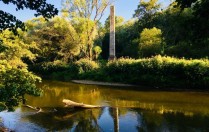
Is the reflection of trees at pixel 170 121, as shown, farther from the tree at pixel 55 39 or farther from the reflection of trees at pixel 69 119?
the tree at pixel 55 39

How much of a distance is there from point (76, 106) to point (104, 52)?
138 feet

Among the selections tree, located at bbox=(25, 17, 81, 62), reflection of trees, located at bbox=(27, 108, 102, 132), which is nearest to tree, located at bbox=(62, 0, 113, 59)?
tree, located at bbox=(25, 17, 81, 62)

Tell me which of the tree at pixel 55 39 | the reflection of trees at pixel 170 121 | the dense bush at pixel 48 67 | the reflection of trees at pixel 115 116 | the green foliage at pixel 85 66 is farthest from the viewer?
the tree at pixel 55 39

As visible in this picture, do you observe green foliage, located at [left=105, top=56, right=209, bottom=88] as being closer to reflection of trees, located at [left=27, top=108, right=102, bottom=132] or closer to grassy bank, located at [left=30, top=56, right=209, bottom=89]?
grassy bank, located at [left=30, top=56, right=209, bottom=89]

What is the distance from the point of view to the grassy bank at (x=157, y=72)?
30.2 meters

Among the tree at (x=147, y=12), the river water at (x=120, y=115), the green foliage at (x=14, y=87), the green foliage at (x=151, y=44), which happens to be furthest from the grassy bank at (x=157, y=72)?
the tree at (x=147, y=12)

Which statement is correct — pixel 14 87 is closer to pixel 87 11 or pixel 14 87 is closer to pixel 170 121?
pixel 170 121

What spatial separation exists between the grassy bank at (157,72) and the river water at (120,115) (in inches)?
145

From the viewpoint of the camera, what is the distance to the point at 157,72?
32594 millimetres

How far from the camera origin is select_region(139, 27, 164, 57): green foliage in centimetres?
4672

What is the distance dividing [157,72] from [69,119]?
15917 millimetres

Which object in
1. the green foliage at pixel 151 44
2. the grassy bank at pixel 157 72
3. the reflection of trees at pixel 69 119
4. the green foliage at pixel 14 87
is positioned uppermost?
the green foliage at pixel 151 44

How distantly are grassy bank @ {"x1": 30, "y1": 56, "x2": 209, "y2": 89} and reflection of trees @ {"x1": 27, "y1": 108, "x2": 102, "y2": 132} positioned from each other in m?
12.6

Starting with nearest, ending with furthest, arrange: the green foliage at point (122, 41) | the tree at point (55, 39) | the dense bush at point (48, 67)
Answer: the dense bush at point (48, 67) < the tree at point (55, 39) < the green foliage at point (122, 41)
